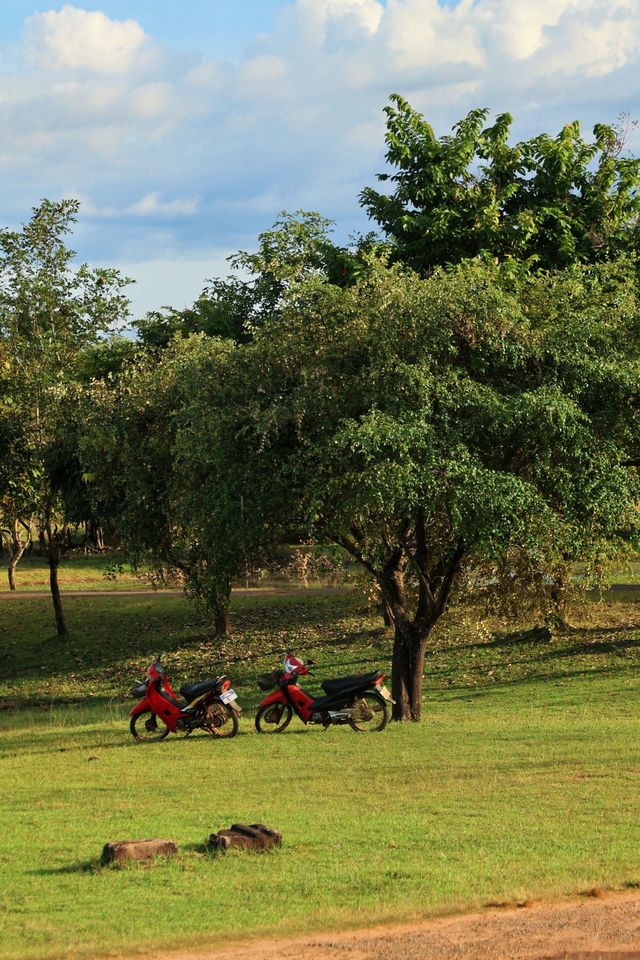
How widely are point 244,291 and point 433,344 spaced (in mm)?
Answer: 15394

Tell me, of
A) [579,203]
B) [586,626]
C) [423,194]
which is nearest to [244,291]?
[423,194]

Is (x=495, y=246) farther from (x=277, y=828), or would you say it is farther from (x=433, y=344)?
(x=277, y=828)

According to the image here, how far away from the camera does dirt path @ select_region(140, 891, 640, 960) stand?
7168mm

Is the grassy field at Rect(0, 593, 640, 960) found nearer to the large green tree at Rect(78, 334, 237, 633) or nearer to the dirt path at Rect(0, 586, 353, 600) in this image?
the large green tree at Rect(78, 334, 237, 633)

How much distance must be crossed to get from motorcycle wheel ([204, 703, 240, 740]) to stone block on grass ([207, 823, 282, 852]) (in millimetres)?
8184

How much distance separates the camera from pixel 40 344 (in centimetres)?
3188

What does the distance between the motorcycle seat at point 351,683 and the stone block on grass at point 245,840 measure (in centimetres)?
772

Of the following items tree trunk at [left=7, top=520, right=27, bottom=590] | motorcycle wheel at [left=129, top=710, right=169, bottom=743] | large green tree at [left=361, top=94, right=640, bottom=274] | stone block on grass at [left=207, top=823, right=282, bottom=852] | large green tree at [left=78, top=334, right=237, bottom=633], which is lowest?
motorcycle wheel at [left=129, top=710, right=169, bottom=743]

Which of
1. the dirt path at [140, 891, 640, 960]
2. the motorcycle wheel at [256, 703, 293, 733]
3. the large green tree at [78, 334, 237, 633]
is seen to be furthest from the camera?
the large green tree at [78, 334, 237, 633]

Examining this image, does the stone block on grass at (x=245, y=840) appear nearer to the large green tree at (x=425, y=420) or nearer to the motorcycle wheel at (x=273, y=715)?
the large green tree at (x=425, y=420)

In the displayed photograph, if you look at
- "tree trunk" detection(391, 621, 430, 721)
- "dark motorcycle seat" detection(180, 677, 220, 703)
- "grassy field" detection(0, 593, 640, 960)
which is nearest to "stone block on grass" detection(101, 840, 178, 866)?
"grassy field" detection(0, 593, 640, 960)

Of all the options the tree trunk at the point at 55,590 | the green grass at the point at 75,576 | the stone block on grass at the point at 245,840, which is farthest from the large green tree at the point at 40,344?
the stone block on grass at the point at 245,840

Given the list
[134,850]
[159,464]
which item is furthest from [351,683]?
[134,850]

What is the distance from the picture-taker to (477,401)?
16.5 m
